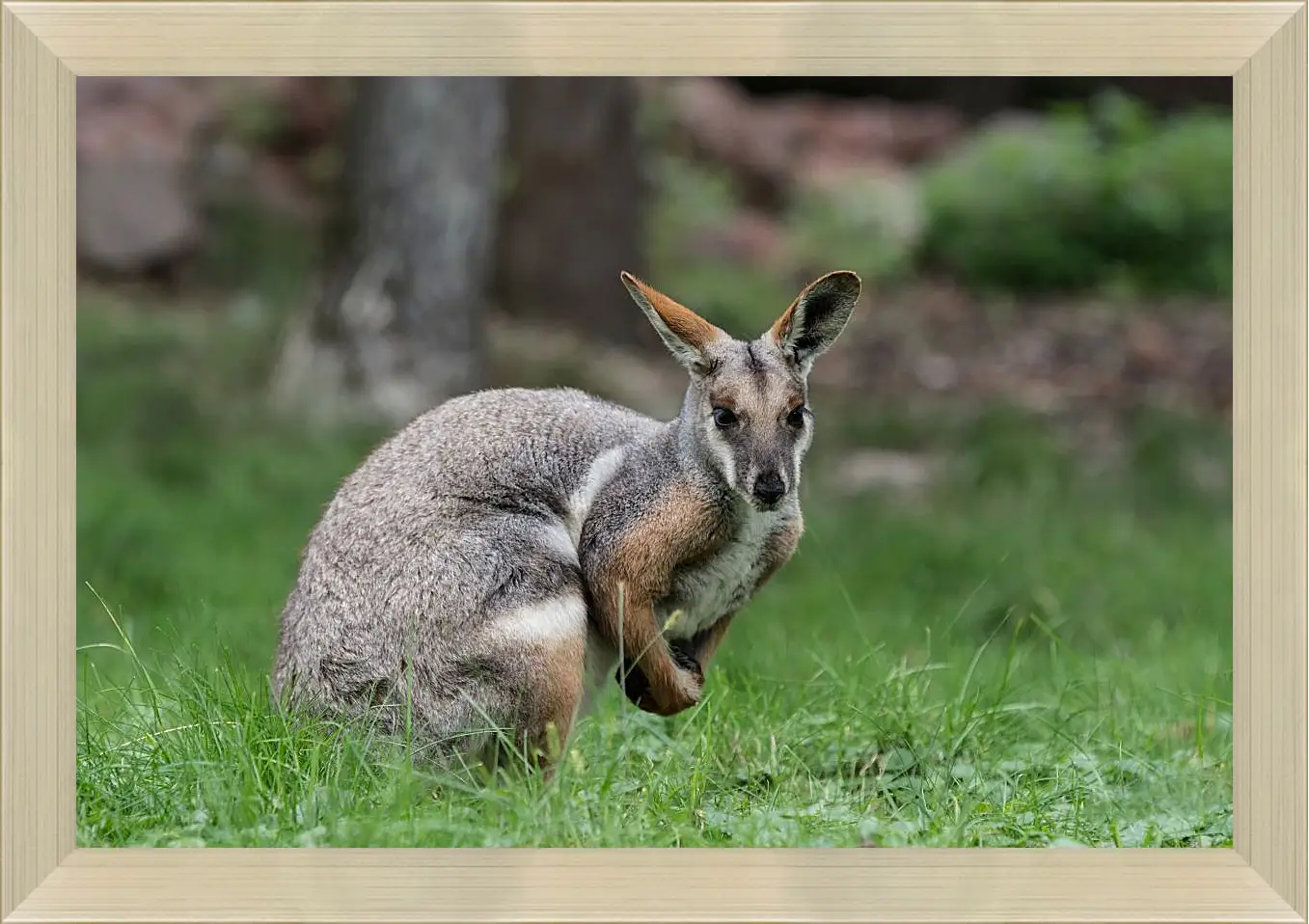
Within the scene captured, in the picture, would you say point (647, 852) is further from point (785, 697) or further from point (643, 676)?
point (785, 697)

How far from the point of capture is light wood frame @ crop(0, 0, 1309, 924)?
3678 mm

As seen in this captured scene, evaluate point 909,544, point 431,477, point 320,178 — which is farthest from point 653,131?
point 431,477

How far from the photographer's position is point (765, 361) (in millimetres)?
4676

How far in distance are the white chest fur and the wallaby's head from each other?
0.28 metres

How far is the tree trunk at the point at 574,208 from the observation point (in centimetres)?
1359

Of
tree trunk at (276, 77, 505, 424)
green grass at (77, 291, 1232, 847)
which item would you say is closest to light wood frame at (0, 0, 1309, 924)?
green grass at (77, 291, 1232, 847)

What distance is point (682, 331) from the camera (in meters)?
4.66

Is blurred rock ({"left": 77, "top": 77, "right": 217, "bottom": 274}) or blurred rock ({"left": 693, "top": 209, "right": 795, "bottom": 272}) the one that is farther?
blurred rock ({"left": 693, "top": 209, "right": 795, "bottom": 272})

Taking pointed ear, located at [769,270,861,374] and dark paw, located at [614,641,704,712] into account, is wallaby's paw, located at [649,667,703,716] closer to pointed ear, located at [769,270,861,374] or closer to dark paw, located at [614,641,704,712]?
dark paw, located at [614,641,704,712]

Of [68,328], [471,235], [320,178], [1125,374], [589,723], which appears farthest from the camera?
[320,178]

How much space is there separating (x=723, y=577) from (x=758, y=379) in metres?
0.71

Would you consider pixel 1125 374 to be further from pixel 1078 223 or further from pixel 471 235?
pixel 471 235

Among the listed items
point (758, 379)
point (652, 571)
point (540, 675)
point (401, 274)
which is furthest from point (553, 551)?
point (401, 274)

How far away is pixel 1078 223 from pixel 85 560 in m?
8.84
